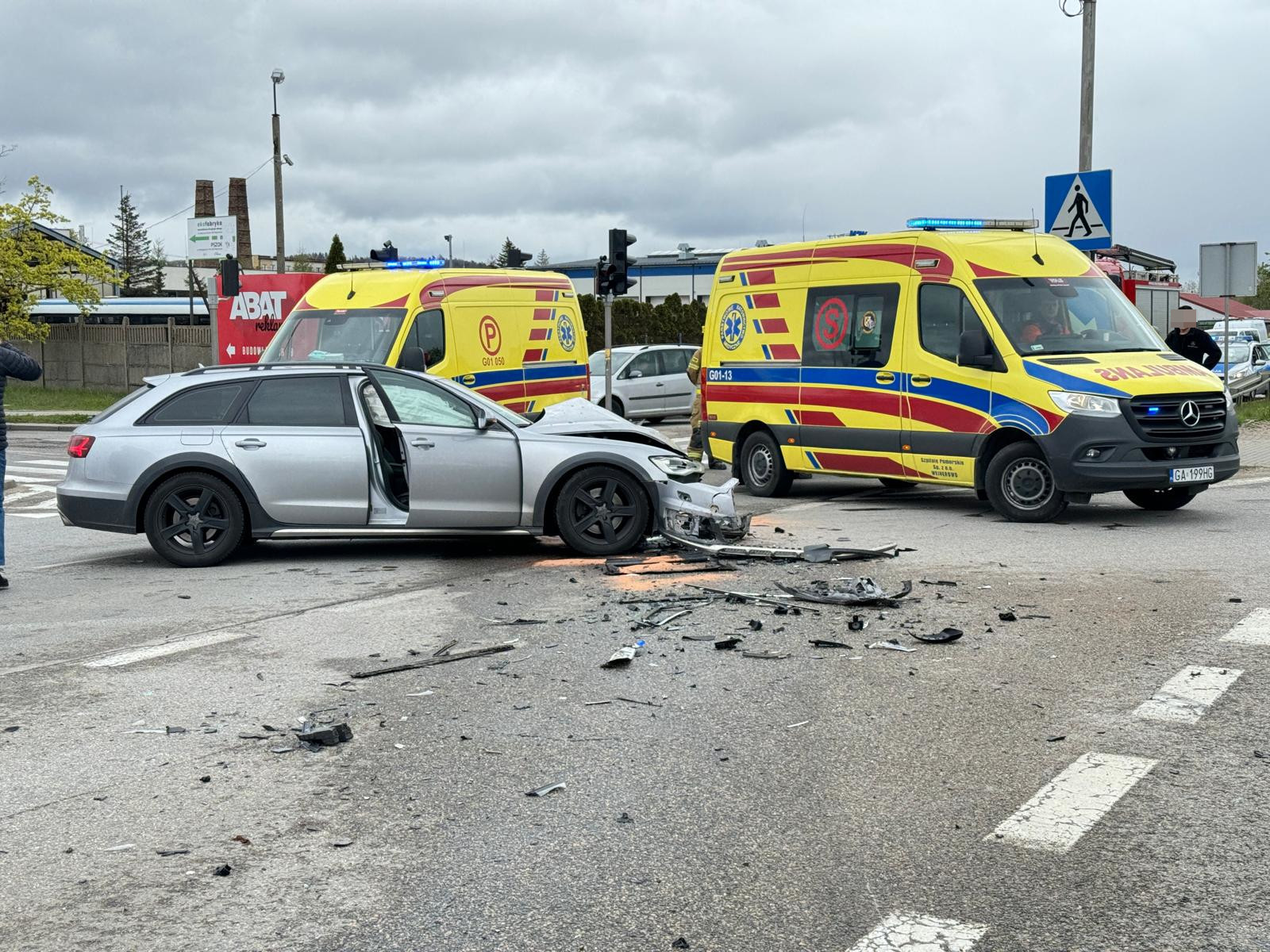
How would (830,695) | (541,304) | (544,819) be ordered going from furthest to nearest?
(541,304)
(830,695)
(544,819)

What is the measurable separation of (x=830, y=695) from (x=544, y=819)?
1968 mm

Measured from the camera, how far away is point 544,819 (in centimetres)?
476

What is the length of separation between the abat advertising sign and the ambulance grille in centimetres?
2092

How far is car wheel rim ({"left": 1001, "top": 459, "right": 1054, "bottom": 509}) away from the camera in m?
12.6

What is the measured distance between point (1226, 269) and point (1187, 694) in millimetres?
19108

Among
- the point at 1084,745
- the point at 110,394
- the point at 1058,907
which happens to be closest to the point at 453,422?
the point at 1084,745

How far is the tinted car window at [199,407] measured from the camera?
423 inches

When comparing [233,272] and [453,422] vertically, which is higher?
[233,272]

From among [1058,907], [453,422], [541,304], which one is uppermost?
[541,304]

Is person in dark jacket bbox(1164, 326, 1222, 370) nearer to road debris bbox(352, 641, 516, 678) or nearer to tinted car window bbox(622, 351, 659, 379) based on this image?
tinted car window bbox(622, 351, 659, 379)

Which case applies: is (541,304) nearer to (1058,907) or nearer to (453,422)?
(453,422)

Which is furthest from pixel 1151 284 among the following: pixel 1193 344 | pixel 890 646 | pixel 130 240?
pixel 130 240

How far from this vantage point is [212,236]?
143 feet

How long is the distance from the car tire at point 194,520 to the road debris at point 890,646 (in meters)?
5.29
